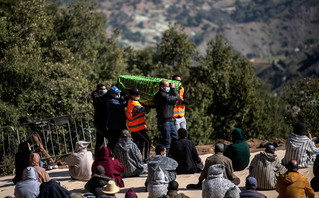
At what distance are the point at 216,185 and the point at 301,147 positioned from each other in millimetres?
2923

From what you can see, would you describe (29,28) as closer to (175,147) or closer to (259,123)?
(175,147)

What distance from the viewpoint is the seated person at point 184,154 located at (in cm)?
1019

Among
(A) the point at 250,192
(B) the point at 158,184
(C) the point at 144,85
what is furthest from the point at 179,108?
(A) the point at 250,192

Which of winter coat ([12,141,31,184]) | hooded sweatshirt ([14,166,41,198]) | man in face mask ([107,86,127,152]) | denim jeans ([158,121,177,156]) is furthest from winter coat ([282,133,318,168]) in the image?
winter coat ([12,141,31,184])

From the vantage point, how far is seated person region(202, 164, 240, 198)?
25.0 feet

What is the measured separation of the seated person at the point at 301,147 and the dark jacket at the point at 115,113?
3.94 m

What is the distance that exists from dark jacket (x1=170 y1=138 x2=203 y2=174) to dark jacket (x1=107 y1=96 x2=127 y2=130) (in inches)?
56.4

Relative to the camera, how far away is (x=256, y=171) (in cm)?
879

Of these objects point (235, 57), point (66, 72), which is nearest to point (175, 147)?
point (66, 72)

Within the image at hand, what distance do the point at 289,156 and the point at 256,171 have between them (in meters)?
1.35

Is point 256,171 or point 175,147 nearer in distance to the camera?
point 256,171

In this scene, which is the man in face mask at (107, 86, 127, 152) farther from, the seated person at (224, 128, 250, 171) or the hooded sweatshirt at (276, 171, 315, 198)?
the hooded sweatshirt at (276, 171, 315, 198)

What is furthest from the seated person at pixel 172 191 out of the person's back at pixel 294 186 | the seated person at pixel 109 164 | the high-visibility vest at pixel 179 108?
the high-visibility vest at pixel 179 108

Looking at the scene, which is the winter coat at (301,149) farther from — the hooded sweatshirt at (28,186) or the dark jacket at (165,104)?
the hooded sweatshirt at (28,186)
